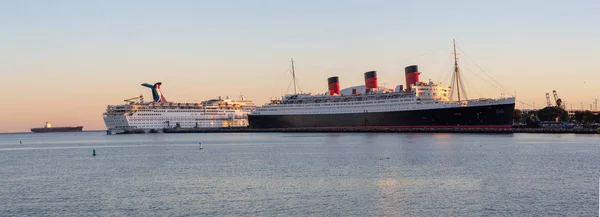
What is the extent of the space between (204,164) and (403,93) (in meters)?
46.8

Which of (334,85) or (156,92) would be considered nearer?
(334,85)

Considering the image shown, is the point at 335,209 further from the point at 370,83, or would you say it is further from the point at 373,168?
the point at 370,83

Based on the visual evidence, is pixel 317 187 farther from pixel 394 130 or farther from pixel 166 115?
pixel 166 115

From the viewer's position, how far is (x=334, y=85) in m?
90.5

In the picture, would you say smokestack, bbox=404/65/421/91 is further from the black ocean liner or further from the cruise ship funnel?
the cruise ship funnel

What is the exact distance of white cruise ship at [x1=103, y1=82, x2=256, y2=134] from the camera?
358 ft

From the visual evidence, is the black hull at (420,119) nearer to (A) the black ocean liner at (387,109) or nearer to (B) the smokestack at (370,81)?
(A) the black ocean liner at (387,109)

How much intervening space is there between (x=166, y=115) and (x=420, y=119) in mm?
55196

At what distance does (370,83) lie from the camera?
3346 inches

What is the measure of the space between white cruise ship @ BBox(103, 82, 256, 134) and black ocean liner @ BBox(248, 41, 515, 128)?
826 inches

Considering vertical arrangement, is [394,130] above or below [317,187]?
above

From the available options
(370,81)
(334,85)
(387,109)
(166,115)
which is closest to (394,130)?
(387,109)

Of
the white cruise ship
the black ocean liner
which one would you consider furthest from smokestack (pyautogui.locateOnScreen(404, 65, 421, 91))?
the white cruise ship

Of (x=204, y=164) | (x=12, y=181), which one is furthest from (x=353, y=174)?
(x=12, y=181)
